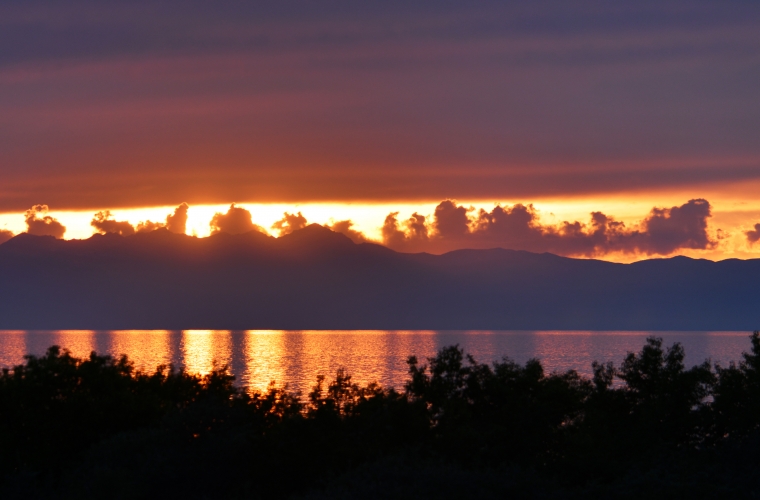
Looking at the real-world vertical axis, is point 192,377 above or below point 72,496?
above

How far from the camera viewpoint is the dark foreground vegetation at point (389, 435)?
2989 centimetres

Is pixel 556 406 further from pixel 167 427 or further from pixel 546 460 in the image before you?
pixel 167 427

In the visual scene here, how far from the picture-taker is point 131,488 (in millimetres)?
29062

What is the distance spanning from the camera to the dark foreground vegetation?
98.1 feet

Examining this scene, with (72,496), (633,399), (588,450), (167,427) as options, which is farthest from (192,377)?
(633,399)

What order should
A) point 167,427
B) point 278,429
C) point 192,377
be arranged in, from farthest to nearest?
point 192,377 < point 278,429 < point 167,427

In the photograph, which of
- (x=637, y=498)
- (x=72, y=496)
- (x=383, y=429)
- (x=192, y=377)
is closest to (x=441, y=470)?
(x=637, y=498)

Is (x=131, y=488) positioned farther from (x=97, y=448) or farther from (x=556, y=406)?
(x=556, y=406)

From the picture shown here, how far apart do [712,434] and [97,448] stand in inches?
1227

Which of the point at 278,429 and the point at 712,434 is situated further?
the point at 712,434

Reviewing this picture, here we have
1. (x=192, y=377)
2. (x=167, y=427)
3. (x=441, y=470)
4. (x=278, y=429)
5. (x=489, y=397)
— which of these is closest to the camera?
(x=441, y=470)

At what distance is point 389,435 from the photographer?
38469 millimetres

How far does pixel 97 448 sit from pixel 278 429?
24.7ft

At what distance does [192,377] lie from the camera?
47.3 metres
